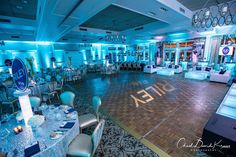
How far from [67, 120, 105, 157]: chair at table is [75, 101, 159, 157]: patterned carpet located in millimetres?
520

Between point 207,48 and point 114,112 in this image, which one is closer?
point 114,112

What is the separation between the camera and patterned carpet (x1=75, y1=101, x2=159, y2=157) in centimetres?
232

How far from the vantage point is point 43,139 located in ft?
5.72

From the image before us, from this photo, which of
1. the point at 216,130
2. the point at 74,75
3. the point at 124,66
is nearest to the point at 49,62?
the point at 74,75

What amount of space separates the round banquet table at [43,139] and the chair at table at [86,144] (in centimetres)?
9

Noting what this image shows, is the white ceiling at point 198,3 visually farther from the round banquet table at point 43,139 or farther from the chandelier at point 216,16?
the round banquet table at point 43,139

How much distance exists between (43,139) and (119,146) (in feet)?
4.92

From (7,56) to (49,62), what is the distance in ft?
10.9

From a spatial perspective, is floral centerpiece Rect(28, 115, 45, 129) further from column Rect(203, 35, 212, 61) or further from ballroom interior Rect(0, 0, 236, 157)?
column Rect(203, 35, 212, 61)

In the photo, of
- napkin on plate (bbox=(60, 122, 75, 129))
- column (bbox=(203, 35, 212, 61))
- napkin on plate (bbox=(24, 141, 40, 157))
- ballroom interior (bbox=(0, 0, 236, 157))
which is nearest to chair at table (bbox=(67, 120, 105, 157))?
ballroom interior (bbox=(0, 0, 236, 157))

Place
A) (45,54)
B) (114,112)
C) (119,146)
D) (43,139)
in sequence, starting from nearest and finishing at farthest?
1. (43,139)
2. (119,146)
3. (114,112)
4. (45,54)

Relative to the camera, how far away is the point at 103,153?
235cm

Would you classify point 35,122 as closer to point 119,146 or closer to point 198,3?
point 119,146

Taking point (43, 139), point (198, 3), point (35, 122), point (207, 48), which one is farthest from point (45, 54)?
point (207, 48)
